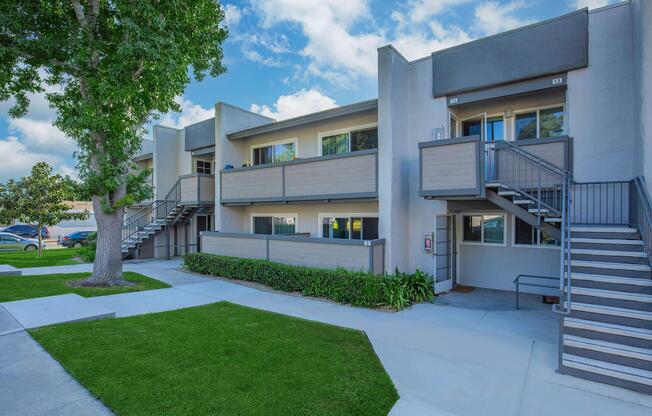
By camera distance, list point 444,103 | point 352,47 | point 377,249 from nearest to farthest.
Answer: point 377,249 < point 444,103 < point 352,47

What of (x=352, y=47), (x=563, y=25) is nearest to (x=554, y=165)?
(x=563, y=25)

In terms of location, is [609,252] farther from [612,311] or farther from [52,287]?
[52,287]

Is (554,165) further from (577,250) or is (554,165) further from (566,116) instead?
(577,250)

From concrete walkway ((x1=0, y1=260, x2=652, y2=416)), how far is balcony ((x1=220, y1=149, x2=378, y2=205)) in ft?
11.8

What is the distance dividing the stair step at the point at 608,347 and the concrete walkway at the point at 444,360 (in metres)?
0.48

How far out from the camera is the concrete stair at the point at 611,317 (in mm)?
4789

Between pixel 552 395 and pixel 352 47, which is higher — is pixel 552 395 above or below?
below

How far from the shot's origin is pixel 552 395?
14.8ft

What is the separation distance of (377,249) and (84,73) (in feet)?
32.3

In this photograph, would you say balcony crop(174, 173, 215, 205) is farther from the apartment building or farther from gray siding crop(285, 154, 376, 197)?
gray siding crop(285, 154, 376, 197)

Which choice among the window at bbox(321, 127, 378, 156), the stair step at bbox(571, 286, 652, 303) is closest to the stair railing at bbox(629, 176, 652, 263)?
the stair step at bbox(571, 286, 652, 303)

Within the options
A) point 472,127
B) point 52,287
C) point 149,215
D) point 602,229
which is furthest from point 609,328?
point 149,215

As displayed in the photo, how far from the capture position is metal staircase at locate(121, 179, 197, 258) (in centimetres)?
1638

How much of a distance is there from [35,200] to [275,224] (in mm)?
13072
